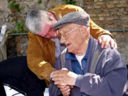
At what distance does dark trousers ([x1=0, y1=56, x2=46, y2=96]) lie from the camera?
226cm

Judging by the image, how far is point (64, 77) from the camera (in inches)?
65.5

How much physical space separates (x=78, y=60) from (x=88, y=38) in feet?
0.63

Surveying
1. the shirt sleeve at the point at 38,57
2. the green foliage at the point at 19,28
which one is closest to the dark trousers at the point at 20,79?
the shirt sleeve at the point at 38,57

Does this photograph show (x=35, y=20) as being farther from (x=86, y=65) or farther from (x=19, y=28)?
(x=19, y=28)

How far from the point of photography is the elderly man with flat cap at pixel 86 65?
158 centimetres

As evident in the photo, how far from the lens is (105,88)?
1.57m

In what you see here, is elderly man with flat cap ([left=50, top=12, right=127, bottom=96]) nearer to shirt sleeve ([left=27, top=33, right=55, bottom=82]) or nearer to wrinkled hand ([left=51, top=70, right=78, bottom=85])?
wrinkled hand ([left=51, top=70, right=78, bottom=85])

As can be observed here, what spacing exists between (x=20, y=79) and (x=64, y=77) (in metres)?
0.76

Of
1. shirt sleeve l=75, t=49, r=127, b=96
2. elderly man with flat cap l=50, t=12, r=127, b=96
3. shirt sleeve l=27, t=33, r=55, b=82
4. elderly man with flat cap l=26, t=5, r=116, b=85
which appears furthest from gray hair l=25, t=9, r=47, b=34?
shirt sleeve l=75, t=49, r=127, b=96

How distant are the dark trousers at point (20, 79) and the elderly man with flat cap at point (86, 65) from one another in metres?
0.50

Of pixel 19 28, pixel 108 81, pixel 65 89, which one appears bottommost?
pixel 19 28

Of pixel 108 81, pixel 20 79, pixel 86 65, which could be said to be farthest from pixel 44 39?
pixel 108 81

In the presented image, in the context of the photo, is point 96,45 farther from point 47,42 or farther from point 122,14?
point 122,14

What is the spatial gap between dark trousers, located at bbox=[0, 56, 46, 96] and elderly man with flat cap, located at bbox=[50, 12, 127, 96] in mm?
495
